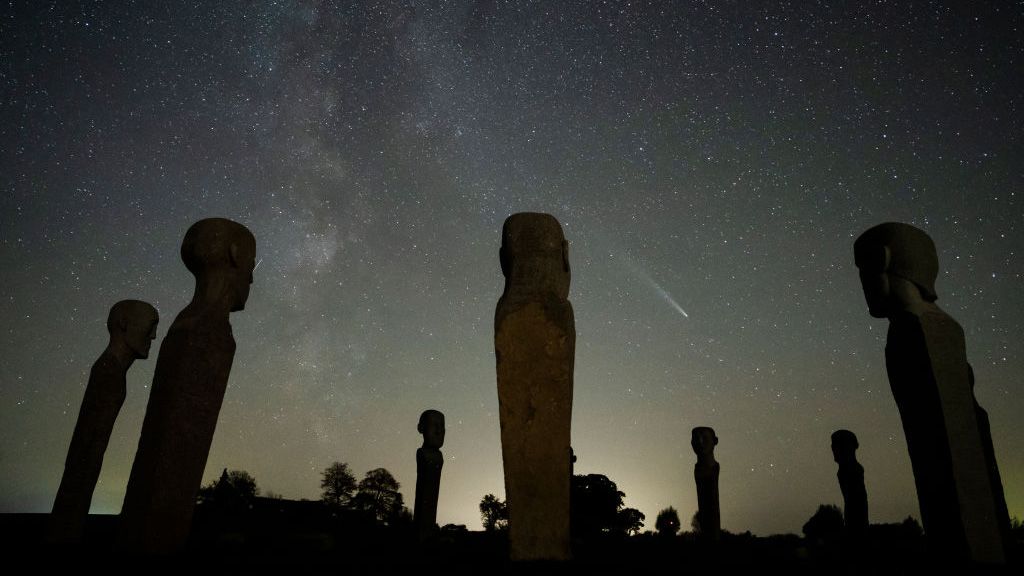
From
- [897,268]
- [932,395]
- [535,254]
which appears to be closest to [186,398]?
[535,254]

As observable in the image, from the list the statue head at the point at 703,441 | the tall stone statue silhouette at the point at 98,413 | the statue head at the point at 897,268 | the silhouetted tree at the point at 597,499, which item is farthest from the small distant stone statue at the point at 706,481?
the silhouetted tree at the point at 597,499

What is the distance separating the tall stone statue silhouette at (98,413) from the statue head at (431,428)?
5.70 m

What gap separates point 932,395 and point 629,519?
33.6 metres

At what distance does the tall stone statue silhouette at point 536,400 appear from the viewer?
6.20m

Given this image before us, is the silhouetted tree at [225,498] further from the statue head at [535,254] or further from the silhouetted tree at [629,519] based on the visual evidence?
the silhouetted tree at [629,519]

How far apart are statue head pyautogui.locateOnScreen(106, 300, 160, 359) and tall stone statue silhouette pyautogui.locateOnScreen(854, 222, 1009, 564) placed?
37.4ft

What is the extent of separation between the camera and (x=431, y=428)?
13.5 m

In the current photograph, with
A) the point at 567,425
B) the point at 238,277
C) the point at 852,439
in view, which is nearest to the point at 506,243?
the point at 567,425

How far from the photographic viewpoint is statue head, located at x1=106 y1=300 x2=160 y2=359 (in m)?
10.4

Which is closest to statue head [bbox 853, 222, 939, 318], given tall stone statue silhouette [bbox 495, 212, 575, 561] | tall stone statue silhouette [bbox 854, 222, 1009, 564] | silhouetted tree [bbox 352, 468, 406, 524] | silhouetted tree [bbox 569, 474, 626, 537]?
tall stone statue silhouette [bbox 854, 222, 1009, 564]

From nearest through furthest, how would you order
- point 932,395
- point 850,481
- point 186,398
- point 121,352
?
point 932,395 → point 186,398 → point 121,352 → point 850,481

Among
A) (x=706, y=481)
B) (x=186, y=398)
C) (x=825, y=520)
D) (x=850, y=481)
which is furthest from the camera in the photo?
(x=825, y=520)

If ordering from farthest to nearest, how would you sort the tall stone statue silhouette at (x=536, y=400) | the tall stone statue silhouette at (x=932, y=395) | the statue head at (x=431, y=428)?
the statue head at (x=431, y=428) < the tall stone statue silhouette at (x=536, y=400) < the tall stone statue silhouette at (x=932, y=395)

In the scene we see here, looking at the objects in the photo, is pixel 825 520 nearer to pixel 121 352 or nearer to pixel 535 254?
pixel 535 254
